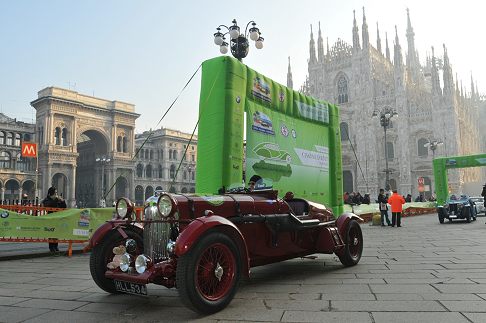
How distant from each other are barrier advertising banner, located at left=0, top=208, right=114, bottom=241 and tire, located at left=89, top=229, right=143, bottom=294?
16.3ft

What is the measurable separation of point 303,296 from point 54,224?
22.0 ft

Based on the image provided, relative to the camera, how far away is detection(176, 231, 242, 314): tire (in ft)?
11.6

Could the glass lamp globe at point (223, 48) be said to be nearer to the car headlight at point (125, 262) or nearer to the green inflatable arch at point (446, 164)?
the car headlight at point (125, 262)

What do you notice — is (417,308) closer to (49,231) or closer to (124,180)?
(49,231)

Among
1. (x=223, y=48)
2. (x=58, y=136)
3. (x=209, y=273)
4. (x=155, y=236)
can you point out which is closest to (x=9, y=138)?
(x=58, y=136)

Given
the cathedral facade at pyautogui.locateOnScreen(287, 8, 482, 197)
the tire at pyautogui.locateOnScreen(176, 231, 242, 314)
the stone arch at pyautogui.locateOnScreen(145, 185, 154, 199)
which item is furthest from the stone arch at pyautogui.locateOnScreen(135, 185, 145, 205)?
the tire at pyautogui.locateOnScreen(176, 231, 242, 314)

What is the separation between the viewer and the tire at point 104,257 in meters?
4.52

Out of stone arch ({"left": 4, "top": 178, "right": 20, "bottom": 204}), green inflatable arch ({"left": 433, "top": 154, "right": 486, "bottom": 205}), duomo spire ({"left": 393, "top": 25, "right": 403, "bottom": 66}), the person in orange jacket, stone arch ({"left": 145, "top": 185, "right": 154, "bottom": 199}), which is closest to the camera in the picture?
the person in orange jacket

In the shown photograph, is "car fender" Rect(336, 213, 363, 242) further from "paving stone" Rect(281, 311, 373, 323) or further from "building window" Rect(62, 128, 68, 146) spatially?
"building window" Rect(62, 128, 68, 146)

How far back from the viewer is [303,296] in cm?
434

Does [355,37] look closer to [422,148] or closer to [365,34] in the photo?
[365,34]

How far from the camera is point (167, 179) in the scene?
69562 millimetres

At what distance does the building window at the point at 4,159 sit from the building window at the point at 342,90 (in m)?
44.1

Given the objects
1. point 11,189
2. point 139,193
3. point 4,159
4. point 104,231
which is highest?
point 4,159
